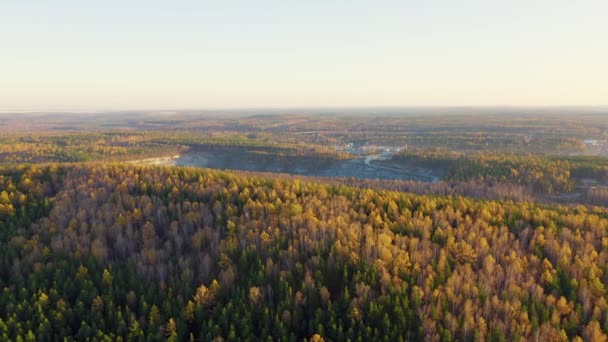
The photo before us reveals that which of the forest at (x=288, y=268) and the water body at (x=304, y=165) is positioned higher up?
the forest at (x=288, y=268)

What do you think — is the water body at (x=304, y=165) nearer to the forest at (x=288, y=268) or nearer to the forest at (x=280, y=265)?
the forest at (x=280, y=265)

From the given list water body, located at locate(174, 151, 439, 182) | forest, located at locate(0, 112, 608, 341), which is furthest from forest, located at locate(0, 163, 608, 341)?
water body, located at locate(174, 151, 439, 182)

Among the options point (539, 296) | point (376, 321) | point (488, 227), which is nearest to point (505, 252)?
point (488, 227)

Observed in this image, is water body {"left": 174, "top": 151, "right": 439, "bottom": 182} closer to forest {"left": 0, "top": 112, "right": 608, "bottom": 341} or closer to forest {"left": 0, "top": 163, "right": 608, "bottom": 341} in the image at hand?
forest {"left": 0, "top": 112, "right": 608, "bottom": 341}

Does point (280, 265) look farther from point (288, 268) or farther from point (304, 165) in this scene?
point (304, 165)

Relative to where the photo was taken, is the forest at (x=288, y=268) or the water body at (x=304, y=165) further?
the water body at (x=304, y=165)

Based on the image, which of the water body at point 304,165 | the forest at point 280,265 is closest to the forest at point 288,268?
the forest at point 280,265

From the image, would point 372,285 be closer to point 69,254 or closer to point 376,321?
point 376,321

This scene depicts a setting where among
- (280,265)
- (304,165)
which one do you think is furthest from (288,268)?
(304,165)
